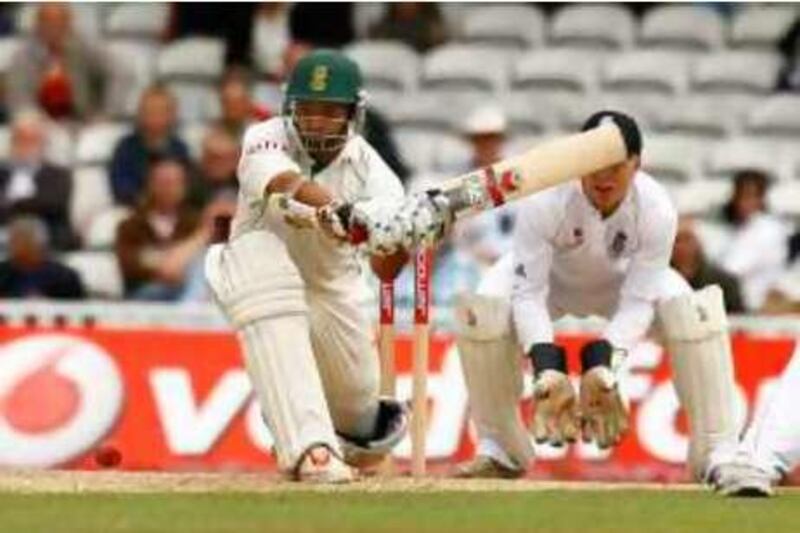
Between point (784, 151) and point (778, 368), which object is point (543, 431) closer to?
point (778, 368)

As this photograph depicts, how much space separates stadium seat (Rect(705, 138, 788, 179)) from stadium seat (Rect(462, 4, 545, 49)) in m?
1.56

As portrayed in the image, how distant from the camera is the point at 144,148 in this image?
57.6 feet

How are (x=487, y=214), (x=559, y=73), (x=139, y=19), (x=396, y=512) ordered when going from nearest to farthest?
(x=396, y=512) < (x=487, y=214) < (x=559, y=73) < (x=139, y=19)

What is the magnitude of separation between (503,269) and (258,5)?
634 centimetres

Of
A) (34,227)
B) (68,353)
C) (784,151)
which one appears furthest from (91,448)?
(784,151)

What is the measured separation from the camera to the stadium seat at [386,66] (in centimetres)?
1836

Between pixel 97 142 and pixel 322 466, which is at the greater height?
pixel 97 142

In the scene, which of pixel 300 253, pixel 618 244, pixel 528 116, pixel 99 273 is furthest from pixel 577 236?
pixel 528 116

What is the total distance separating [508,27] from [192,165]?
2281 mm

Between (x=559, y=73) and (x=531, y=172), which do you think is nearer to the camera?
(x=531, y=172)

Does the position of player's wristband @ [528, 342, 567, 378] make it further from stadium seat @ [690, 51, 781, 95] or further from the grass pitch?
stadium seat @ [690, 51, 781, 95]

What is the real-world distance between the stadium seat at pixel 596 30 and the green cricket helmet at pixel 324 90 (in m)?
7.05

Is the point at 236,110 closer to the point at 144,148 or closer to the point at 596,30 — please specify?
the point at 144,148

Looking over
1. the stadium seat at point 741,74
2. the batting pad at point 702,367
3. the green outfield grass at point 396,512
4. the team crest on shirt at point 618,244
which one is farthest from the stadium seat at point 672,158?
the green outfield grass at point 396,512
